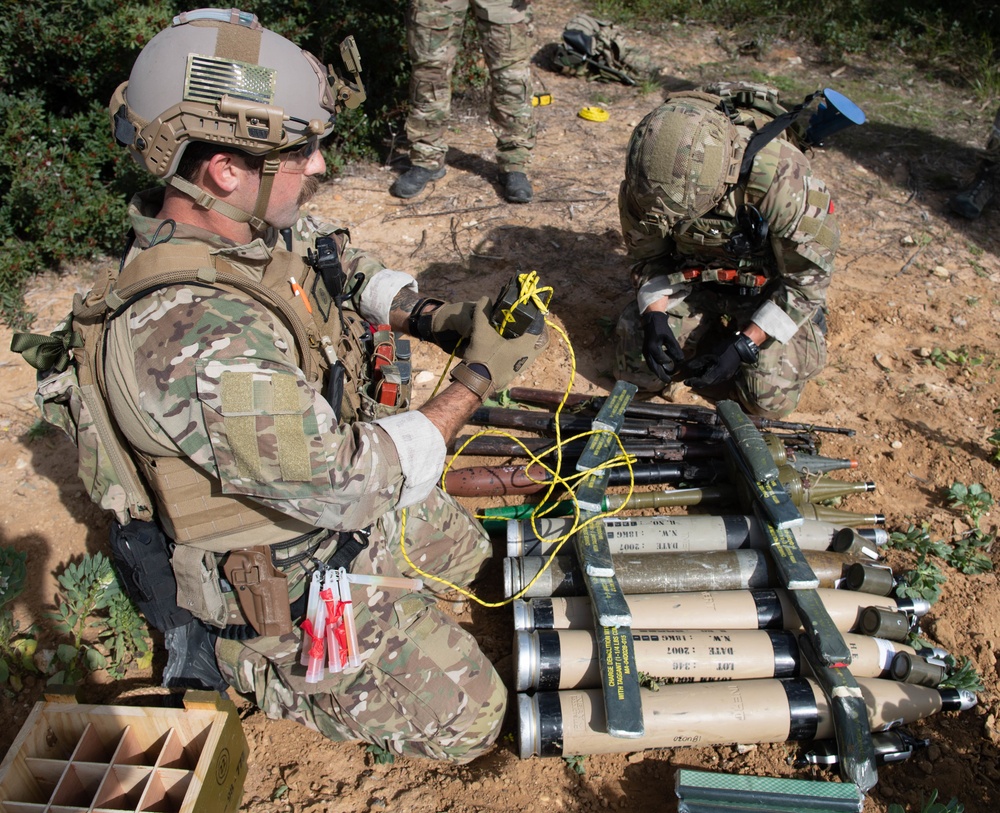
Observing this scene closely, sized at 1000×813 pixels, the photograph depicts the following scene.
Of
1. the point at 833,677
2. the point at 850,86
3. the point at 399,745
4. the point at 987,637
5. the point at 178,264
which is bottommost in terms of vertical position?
the point at 399,745

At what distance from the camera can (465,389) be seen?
3244 mm

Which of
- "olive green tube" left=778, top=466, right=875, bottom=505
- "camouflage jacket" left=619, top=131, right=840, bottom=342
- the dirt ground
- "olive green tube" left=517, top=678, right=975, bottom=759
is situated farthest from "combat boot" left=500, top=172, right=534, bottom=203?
"olive green tube" left=517, top=678, right=975, bottom=759

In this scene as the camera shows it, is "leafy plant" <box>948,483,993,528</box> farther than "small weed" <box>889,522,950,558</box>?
Yes

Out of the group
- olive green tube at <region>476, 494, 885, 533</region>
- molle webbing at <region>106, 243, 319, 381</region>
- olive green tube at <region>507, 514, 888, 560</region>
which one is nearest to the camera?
molle webbing at <region>106, 243, 319, 381</region>

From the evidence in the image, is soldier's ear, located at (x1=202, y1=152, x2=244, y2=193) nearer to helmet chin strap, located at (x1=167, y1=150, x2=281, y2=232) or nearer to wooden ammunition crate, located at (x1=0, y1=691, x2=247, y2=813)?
helmet chin strap, located at (x1=167, y1=150, x2=281, y2=232)

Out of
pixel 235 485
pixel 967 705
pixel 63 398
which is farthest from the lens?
pixel 967 705

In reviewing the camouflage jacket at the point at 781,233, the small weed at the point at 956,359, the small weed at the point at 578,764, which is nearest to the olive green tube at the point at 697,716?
the small weed at the point at 578,764

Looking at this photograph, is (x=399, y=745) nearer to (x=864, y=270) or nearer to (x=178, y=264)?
(x=178, y=264)

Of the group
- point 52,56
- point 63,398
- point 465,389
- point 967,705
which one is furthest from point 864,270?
point 52,56

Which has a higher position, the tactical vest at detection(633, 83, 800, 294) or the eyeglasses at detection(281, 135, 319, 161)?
the eyeglasses at detection(281, 135, 319, 161)

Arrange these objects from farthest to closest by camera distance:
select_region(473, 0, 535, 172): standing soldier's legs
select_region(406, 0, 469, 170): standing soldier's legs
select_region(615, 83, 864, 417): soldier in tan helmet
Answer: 1. select_region(473, 0, 535, 172): standing soldier's legs
2. select_region(406, 0, 469, 170): standing soldier's legs
3. select_region(615, 83, 864, 417): soldier in tan helmet

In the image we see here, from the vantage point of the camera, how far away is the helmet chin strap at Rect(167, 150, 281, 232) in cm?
274

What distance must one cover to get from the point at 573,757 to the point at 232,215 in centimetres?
268

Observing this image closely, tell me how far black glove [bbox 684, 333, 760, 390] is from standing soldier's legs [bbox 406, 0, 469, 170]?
12.4 feet
